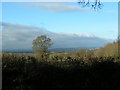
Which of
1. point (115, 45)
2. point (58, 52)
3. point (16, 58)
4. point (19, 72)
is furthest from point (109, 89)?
point (115, 45)

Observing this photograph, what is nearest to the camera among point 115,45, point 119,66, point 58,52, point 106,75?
point 106,75

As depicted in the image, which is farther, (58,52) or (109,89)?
(58,52)

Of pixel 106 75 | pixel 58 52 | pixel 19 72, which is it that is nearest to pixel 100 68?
pixel 106 75

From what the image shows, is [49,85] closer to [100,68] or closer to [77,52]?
[100,68]

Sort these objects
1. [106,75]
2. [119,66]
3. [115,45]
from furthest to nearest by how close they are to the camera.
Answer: [115,45] → [119,66] → [106,75]

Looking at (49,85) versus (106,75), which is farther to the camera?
(106,75)

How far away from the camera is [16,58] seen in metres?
13.7

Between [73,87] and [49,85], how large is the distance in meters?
0.91

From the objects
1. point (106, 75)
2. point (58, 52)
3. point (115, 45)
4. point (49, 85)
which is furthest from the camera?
point (115, 45)

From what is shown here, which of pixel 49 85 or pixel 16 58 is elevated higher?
pixel 16 58

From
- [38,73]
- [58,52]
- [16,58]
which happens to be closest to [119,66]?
[38,73]

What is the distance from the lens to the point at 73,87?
1142cm

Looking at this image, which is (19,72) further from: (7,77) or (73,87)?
(73,87)

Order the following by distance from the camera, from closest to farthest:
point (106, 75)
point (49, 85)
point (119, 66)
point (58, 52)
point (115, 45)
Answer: point (49, 85)
point (106, 75)
point (119, 66)
point (58, 52)
point (115, 45)
